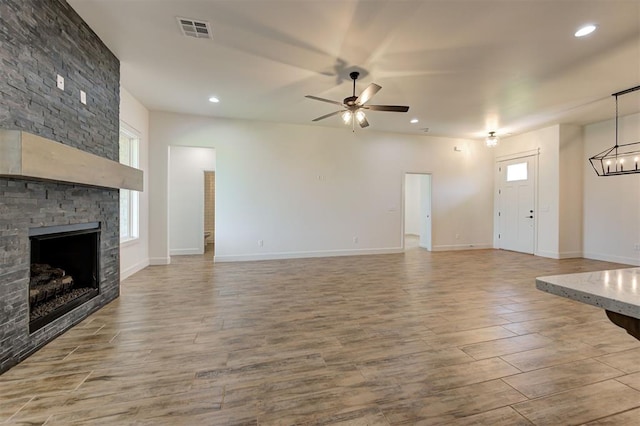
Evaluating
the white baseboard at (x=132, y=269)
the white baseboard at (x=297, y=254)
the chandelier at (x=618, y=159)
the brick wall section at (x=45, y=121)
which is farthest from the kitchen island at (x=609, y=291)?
the chandelier at (x=618, y=159)

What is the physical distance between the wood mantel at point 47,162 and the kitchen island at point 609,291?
2962mm

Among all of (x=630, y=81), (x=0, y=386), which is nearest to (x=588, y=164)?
(x=630, y=81)

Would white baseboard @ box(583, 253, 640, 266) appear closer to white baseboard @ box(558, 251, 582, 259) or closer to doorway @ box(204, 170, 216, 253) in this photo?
white baseboard @ box(558, 251, 582, 259)

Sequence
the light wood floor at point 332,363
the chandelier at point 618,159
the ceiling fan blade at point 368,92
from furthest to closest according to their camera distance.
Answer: the chandelier at point 618,159 < the ceiling fan blade at point 368,92 < the light wood floor at point 332,363

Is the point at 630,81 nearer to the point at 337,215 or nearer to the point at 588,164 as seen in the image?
the point at 588,164

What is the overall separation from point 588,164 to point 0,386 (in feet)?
32.3

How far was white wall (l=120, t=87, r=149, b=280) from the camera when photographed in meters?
4.65

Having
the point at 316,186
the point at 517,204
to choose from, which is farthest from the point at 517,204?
the point at 316,186

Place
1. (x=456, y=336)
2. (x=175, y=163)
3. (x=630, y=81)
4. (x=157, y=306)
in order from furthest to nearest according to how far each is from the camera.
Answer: (x=175, y=163) < (x=630, y=81) < (x=157, y=306) < (x=456, y=336)

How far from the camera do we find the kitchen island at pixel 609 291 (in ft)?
2.81

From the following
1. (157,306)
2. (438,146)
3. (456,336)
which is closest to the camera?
(456,336)

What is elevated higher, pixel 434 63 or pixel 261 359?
pixel 434 63

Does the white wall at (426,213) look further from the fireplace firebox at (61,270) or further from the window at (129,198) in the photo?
the fireplace firebox at (61,270)

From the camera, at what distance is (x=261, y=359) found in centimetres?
222
